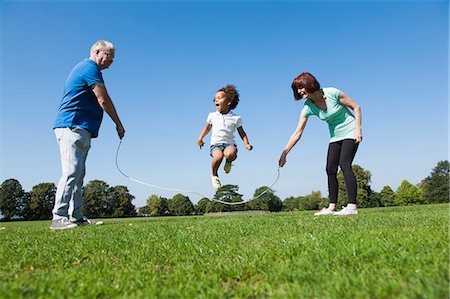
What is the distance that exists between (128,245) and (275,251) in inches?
63.4

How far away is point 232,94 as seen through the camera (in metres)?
8.85

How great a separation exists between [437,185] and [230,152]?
8853cm

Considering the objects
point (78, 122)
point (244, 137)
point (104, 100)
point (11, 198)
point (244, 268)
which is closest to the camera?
point (244, 268)

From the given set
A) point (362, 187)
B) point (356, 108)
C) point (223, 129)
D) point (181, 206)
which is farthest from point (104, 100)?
point (362, 187)

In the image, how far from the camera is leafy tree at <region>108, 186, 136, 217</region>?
70.6m

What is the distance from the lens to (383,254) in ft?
7.94

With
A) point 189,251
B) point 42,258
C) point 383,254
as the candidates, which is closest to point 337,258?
point 383,254

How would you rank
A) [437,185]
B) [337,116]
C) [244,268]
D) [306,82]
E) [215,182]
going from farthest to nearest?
[437,185] < [215,182] < [337,116] < [306,82] < [244,268]

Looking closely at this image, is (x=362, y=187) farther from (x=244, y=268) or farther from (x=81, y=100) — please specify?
(x=244, y=268)

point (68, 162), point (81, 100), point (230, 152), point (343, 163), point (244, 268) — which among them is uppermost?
point (81, 100)

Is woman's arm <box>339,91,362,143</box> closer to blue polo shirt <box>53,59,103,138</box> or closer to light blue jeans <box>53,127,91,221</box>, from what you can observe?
blue polo shirt <box>53,59,103,138</box>

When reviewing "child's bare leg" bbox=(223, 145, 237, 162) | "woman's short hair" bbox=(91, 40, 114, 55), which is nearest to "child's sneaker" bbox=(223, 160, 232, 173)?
"child's bare leg" bbox=(223, 145, 237, 162)

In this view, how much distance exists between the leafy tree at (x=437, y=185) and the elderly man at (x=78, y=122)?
8646 centimetres

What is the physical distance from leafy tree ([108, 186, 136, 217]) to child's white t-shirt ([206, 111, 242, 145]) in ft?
215
